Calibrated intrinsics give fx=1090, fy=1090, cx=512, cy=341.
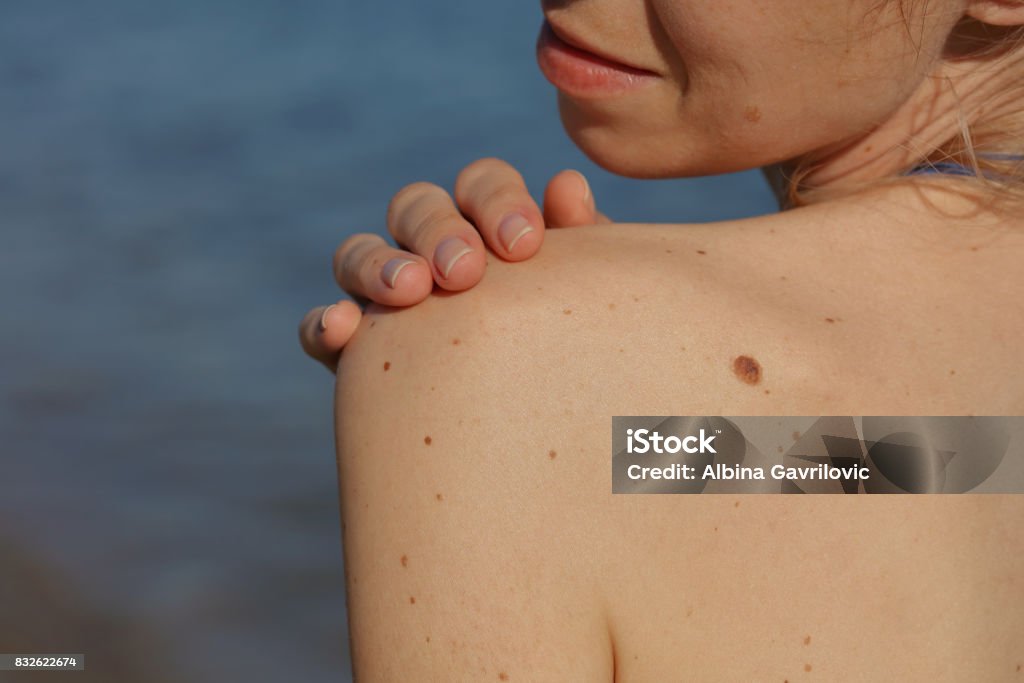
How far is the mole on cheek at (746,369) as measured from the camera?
90 cm

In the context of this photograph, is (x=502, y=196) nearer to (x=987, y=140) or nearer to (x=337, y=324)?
(x=337, y=324)

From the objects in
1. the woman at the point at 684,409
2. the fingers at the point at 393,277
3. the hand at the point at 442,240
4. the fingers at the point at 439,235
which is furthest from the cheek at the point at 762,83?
the fingers at the point at 393,277

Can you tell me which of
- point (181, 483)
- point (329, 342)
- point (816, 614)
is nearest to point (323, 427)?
point (181, 483)

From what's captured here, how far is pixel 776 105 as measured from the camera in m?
1.15

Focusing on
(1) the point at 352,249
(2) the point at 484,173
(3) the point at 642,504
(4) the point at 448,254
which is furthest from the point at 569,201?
(3) the point at 642,504

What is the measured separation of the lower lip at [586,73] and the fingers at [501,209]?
13 cm

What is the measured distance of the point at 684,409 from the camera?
0.89 m

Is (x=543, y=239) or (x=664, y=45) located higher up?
(x=664, y=45)

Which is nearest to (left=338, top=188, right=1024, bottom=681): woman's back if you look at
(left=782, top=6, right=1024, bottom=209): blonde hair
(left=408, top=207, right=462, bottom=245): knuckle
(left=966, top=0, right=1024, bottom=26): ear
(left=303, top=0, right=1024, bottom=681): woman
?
(left=303, top=0, right=1024, bottom=681): woman

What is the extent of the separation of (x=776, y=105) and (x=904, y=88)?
0.45ft

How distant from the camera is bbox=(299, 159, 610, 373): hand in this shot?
0.94 m

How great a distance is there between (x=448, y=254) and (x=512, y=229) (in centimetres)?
7

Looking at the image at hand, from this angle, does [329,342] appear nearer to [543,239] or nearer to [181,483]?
[543,239]

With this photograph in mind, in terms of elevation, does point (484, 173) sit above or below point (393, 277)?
above
